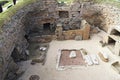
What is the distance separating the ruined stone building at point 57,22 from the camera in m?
17.9

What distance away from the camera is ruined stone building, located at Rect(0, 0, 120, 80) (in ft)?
58.7

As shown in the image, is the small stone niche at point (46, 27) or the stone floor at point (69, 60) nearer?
the stone floor at point (69, 60)

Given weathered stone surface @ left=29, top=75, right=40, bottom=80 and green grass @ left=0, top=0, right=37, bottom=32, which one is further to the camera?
weathered stone surface @ left=29, top=75, right=40, bottom=80

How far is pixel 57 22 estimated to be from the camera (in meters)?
23.6

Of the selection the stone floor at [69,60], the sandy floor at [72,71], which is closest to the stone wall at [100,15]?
the sandy floor at [72,71]

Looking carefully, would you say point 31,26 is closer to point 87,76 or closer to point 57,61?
point 57,61

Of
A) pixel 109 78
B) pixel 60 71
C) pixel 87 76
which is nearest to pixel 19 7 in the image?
Answer: pixel 60 71

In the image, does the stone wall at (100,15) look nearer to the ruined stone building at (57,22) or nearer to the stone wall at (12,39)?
the ruined stone building at (57,22)

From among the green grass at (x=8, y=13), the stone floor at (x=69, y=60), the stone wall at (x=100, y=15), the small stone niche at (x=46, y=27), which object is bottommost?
the stone floor at (x=69, y=60)

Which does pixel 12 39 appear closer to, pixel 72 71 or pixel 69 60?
pixel 69 60

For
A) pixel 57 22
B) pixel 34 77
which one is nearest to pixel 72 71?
pixel 34 77

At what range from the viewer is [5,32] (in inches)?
587

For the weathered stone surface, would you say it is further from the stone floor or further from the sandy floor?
the stone floor

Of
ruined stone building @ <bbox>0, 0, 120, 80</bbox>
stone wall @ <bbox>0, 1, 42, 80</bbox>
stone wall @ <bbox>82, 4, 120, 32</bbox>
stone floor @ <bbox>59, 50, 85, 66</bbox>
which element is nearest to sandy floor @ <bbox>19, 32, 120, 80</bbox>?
stone floor @ <bbox>59, 50, 85, 66</bbox>
